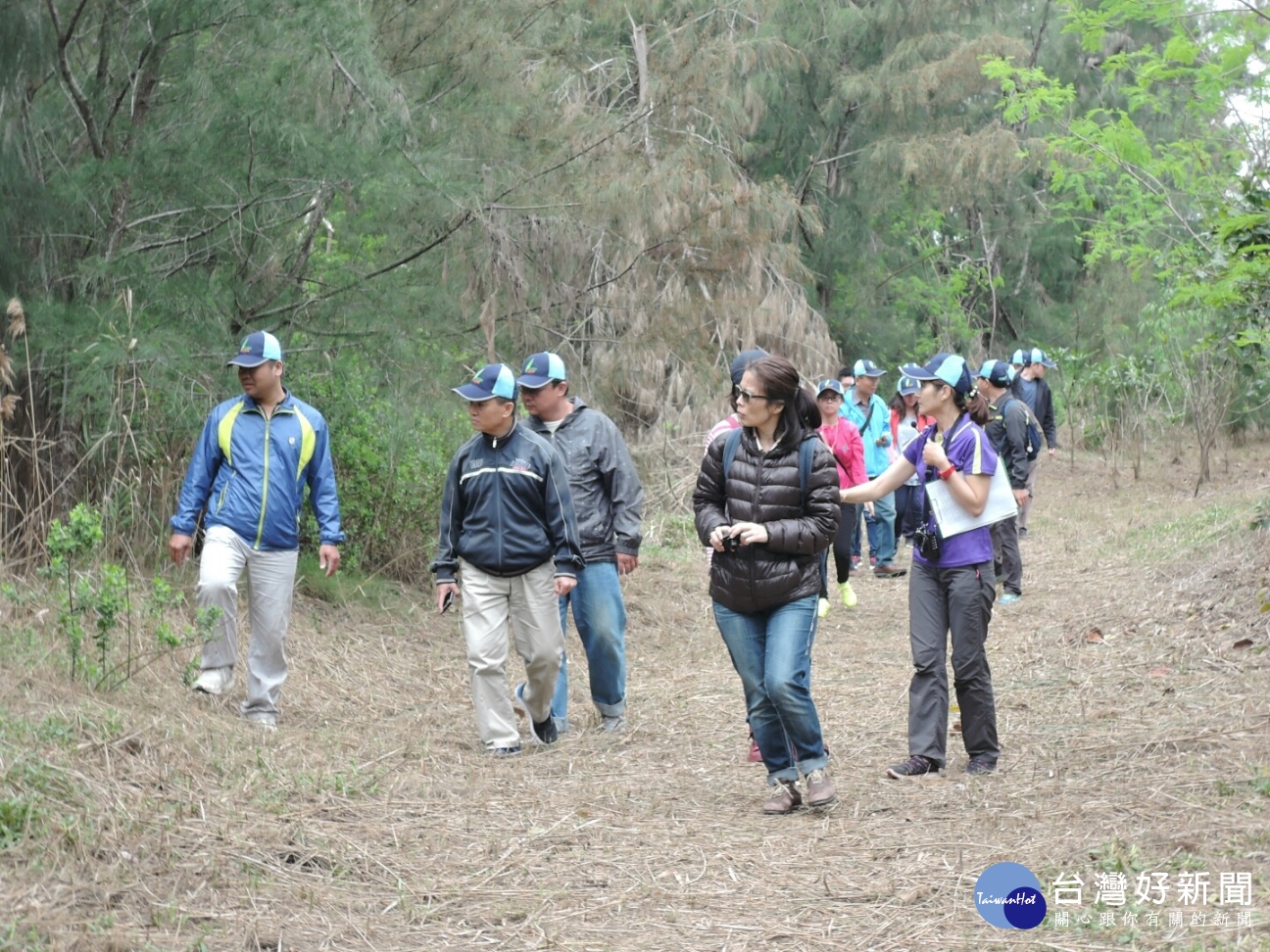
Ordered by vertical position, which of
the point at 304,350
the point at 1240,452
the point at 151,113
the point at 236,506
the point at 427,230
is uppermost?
the point at 151,113

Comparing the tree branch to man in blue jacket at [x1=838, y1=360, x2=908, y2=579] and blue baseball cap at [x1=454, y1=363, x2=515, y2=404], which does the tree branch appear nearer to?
blue baseball cap at [x1=454, y1=363, x2=515, y2=404]

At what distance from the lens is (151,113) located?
964cm

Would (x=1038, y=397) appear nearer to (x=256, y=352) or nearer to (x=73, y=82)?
(x=73, y=82)

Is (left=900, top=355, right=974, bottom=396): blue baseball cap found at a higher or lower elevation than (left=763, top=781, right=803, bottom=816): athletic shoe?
higher

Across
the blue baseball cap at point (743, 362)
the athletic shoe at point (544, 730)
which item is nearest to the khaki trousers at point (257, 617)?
the athletic shoe at point (544, 730)

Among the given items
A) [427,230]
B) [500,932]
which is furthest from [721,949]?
[427,230]

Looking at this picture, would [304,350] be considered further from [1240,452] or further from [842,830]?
[1240,452]

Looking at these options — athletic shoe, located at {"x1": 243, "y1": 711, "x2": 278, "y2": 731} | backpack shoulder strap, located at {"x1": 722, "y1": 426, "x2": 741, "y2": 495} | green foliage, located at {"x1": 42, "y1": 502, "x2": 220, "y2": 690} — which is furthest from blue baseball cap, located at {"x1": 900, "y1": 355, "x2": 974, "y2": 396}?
athletic shoe, located at {"x1": 243, "y1": 711, "x2": 278, "y2": 731}

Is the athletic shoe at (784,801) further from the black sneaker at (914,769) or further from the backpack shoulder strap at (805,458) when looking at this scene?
the backpack shoulder strap at (805,458)

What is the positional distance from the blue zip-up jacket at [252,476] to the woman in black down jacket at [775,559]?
97.9 inches

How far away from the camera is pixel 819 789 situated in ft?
20.7

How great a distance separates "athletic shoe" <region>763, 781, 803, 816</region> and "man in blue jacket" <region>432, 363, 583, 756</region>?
162 centimetres

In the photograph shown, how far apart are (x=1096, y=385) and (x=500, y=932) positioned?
2220cm

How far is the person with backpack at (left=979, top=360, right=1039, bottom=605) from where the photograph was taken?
1215cm
